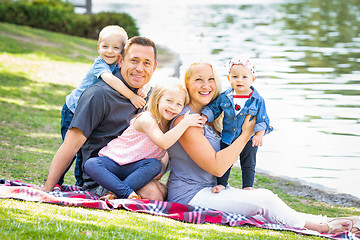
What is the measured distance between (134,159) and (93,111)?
0.55 meters

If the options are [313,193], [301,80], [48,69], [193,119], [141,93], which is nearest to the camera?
[193,119]

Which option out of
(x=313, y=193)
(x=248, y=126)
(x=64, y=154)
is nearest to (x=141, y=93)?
(x=64, y=154)

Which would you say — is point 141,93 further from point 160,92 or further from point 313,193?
point 313,193

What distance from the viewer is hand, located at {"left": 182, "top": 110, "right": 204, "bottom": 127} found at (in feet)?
15.7

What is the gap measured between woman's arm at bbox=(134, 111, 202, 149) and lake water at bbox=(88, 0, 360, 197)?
1262mm

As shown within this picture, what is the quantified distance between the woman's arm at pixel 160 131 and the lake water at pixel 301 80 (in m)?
1.26

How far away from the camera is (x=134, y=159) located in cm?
500

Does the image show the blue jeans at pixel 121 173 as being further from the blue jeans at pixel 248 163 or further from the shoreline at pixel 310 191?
the shoreline at pixel 310 191

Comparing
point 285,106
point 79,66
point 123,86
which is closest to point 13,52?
point 79,66

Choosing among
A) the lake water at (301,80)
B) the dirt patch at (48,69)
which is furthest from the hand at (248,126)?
the dirt patch at (48,69)

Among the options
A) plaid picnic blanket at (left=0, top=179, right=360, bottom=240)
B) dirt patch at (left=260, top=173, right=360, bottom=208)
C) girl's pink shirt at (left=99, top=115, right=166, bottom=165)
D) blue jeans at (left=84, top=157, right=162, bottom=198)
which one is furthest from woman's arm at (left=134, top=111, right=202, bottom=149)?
dirt patch at (left=260, top=173, right=360, bottom=208)

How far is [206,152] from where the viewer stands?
484 cm

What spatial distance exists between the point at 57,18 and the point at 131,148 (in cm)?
1671

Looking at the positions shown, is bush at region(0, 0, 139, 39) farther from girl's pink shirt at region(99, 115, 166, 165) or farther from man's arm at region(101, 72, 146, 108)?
girl's pink shirt at region(99, 115, 166, 165)
